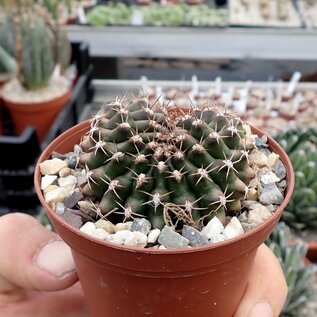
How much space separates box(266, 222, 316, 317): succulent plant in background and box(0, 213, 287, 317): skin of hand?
21.1 inches

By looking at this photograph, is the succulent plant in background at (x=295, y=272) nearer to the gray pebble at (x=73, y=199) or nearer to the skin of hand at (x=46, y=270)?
the skin of hand at (x=46, y=270)

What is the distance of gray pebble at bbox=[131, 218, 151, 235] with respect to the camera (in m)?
0.73

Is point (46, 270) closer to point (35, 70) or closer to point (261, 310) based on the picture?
point (261, 310)

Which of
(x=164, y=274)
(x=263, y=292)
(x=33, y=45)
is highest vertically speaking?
(x=164, y=274)

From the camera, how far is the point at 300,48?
2.82 m

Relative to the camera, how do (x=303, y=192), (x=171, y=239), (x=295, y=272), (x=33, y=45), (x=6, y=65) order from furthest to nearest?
1. (x=6, y=65)
2. (x=33, y=45)
3. (x=303, y=192)
4. (x=295, y=272)
5. (x=171, y=239)

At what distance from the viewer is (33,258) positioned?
90cm

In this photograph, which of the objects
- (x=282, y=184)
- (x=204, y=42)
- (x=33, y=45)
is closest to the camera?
(x=282, y=184)

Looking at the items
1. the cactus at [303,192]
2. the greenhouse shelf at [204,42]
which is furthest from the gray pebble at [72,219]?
the greenhouse shelf at [204,42]

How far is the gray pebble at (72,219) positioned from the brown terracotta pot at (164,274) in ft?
0.05

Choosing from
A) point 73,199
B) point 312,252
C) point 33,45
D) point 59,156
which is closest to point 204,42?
point 33,45

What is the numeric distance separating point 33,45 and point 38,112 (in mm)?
308

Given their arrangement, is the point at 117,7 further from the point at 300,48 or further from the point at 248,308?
the point at 248,308

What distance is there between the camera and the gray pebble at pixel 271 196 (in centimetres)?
80
